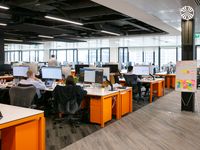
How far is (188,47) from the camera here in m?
6.51

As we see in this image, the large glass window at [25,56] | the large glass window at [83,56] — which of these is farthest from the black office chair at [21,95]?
the large glass window at [25,56]

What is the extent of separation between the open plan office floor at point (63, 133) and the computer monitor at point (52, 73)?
1.46 m

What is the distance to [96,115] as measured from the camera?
16.5ft

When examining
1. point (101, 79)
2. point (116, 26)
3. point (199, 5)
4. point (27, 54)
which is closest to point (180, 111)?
point (101, 79)

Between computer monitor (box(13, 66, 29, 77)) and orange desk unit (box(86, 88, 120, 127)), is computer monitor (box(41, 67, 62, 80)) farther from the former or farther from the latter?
orange desk unit (box(86, 88, 120, 127))

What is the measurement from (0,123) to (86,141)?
1873mm

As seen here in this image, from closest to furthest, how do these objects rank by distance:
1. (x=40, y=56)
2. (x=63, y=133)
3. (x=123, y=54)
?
(x=63, y=133) < (x=123, y=54) < (x=40, y=56)

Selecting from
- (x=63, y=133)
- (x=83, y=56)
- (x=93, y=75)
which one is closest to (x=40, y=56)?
(x=83, y=56)

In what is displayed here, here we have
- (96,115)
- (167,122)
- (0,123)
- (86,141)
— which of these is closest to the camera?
(0,123)

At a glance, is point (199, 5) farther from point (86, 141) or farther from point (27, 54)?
point (27, 54)

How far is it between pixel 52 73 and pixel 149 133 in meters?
3.40

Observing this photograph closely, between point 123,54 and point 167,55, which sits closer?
point 167,55

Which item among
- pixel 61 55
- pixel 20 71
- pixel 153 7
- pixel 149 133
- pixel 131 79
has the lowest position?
pixel 149 133

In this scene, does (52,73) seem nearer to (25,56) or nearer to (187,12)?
(187,12)
